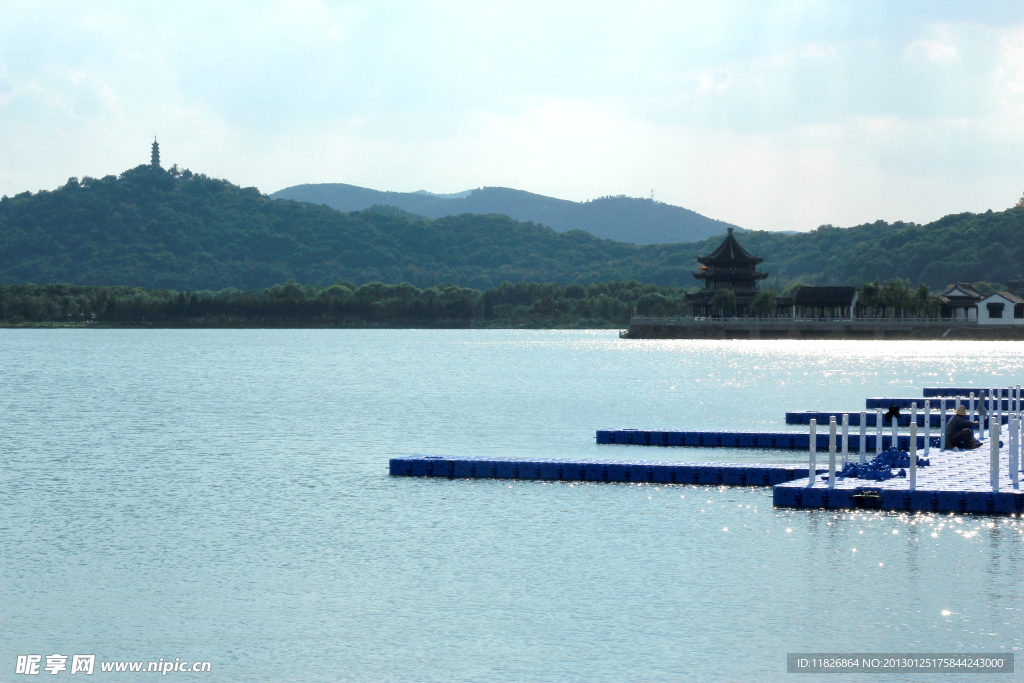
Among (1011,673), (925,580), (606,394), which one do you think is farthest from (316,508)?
(606,394)

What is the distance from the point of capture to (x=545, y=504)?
980 inches

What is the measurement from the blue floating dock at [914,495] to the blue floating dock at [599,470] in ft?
7.08

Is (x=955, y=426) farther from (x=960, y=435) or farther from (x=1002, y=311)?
(x=1002, y=311)

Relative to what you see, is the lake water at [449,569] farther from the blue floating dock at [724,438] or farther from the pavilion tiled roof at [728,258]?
the pavilion tiled roof at [728,258]

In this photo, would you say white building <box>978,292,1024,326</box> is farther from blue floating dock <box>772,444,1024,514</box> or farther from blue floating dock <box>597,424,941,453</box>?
blue floating dock <box>772,444,1024,514</box>

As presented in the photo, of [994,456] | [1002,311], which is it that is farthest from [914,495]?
[1002,311]

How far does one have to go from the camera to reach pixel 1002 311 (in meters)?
181

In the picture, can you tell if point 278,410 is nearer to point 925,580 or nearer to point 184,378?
point 184,378

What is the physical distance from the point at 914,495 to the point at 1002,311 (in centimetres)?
17163

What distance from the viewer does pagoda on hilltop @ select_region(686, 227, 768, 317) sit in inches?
7283

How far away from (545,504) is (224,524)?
6.56m

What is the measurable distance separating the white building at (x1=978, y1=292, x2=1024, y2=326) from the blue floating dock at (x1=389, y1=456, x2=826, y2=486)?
16569 centimetres

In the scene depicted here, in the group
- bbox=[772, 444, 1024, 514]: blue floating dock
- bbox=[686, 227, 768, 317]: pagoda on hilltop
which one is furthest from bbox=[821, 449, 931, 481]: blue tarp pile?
bbox=[686, 227, 768, 317]: pagoda on hilltop

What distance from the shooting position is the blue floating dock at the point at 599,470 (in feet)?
89.6
